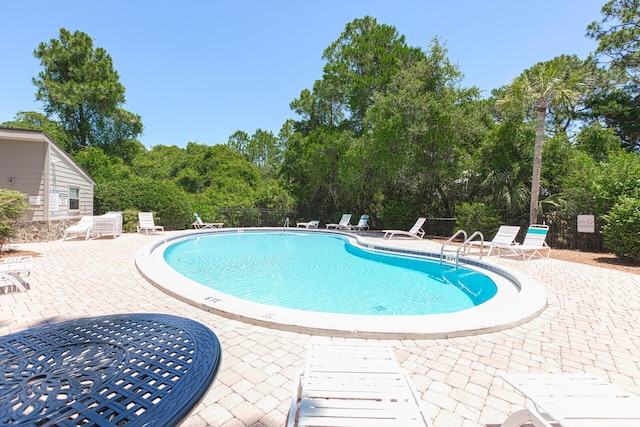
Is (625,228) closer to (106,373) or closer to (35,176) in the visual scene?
(106,373)

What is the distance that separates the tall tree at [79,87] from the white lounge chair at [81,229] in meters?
15.6

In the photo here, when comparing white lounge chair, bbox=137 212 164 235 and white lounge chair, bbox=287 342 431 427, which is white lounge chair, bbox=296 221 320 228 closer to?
white lounge chair, bbox=137 212 164 235

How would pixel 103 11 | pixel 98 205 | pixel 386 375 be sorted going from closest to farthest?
pixel 386 375 → pixel 103 11 → pixel 98 205

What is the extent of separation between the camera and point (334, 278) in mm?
7070

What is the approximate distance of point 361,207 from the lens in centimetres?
1866

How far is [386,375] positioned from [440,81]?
1473 cm

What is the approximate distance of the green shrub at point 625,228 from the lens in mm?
7234

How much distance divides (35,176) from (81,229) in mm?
2347

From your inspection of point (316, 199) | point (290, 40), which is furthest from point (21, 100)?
point (316, 199)

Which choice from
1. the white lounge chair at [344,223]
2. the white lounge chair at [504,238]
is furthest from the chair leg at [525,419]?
the white lounge chair at [344,223]

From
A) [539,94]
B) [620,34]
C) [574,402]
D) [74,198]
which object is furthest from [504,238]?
[620,34]

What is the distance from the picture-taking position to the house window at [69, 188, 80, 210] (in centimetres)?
1212

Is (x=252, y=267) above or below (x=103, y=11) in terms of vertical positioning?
below

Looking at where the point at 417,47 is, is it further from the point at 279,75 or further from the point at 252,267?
the point at 252,267
